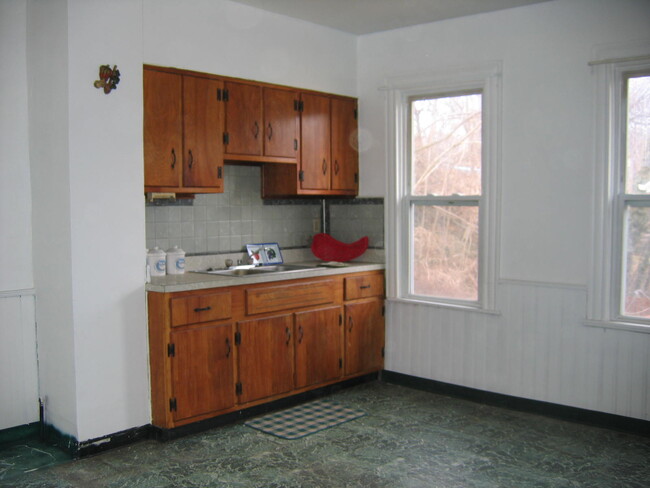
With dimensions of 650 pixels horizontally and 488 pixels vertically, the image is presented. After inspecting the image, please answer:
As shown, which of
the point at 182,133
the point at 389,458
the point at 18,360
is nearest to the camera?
the point at 389,458

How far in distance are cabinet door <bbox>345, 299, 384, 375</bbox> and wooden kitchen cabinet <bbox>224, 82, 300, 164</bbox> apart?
125 cm

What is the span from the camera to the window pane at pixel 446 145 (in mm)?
4645

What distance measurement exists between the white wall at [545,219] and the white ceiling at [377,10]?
133 mm

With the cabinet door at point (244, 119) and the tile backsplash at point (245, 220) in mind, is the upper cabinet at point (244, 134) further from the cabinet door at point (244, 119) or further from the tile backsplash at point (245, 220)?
the tile backsplash at point (245, 220)

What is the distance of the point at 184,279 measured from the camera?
398 centimetres

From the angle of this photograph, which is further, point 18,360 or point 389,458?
point 18,360

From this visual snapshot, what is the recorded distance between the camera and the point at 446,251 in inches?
190

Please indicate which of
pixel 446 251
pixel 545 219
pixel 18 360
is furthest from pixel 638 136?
pixel 18 360

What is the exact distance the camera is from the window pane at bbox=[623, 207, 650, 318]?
391 centimetres

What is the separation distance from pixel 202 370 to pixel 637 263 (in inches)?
108

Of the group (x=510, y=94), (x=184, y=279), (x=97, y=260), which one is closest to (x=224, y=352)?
(x=184, y=279)

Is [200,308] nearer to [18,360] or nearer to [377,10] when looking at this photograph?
[18,360]

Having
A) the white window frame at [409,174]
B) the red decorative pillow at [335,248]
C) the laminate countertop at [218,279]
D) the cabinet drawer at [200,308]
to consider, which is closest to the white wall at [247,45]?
the white window frame at [409,174]

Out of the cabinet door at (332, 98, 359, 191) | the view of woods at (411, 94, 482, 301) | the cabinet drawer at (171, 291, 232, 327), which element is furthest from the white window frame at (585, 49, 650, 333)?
the cabinet drawer at (171, 291, 232, 327)
